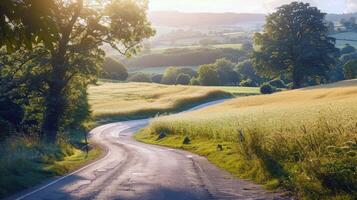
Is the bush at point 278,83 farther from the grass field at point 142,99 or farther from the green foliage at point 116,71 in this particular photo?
the green foliage at point 116,71

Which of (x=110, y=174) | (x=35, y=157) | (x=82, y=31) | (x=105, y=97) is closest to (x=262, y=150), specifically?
(x=110, y=174)

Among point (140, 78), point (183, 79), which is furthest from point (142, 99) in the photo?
point (140, 78)

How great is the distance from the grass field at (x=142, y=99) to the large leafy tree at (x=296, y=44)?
18.1 meters

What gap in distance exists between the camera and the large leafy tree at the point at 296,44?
75.4m

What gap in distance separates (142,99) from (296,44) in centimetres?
3534

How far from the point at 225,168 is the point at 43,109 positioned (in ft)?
60.6

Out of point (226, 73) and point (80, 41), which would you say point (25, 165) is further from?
point (226, 73)

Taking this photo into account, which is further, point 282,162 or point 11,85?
point 11,85

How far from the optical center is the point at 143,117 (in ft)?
270

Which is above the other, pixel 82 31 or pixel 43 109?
pixel 82 31

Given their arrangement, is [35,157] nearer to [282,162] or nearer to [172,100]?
[282,162]

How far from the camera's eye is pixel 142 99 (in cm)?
10056

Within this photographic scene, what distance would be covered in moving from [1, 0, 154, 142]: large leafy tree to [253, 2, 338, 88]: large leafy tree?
4437 cm

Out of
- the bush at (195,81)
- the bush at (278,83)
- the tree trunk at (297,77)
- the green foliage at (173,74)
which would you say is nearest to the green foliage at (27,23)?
the tree trunk at (297,77)
